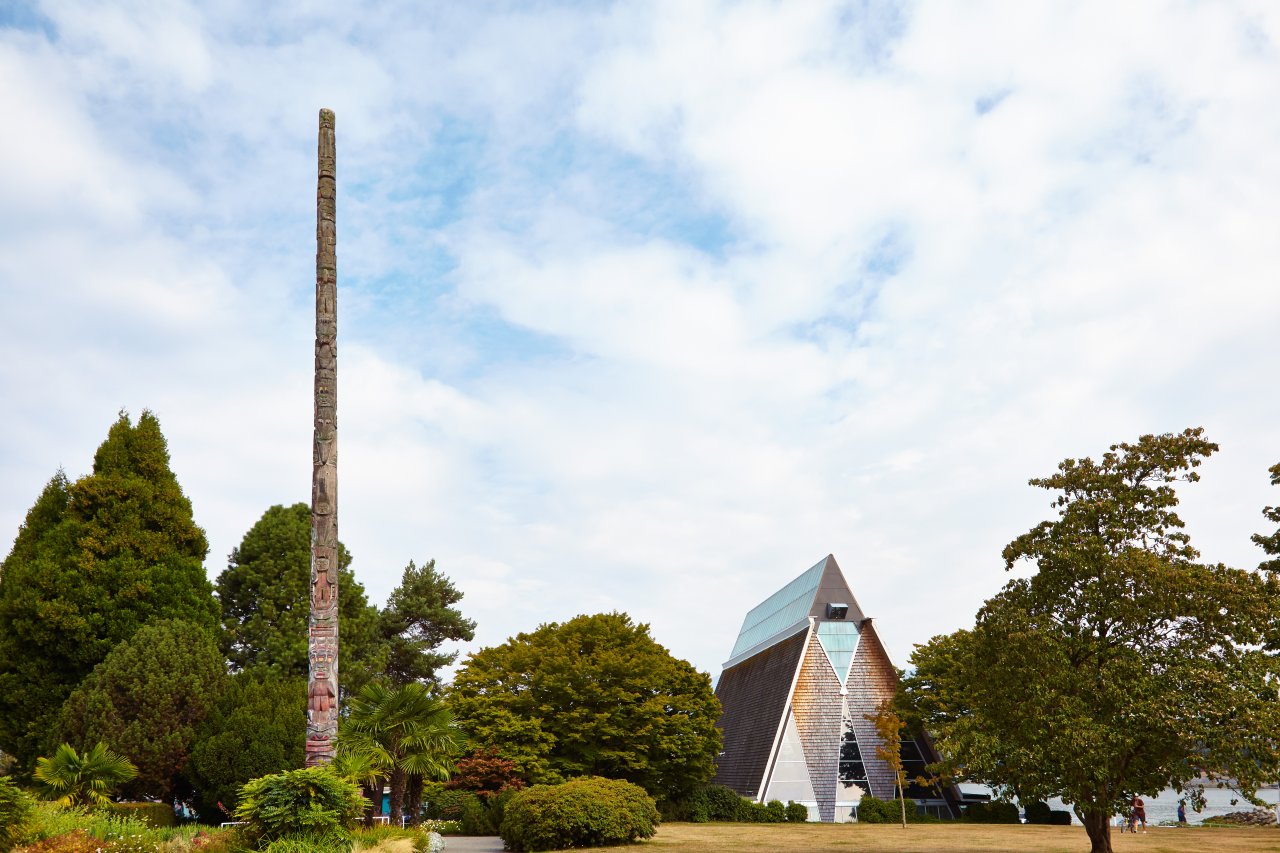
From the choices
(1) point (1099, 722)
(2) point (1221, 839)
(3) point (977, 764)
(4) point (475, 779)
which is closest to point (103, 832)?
(3) point (977, 764)

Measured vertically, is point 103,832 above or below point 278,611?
below

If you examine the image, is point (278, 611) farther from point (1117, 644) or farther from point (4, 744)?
point (1117, 644)

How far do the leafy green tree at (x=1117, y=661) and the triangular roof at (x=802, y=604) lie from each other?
93.4 ft

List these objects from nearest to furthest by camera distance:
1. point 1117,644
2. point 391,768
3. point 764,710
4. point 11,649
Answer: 1. point 1117,644
2. point 391,768
3. point 11,649
4. point 764,710

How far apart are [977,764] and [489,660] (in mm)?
26363

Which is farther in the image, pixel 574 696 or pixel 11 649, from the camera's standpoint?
pixel 574 696

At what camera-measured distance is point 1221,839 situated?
1086 inches

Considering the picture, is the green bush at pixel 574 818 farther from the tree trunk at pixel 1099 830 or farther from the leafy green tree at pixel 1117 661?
the tree trunk at pixel 1099 830

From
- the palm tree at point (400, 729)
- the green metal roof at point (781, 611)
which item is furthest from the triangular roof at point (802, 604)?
the palm tree at point (400, 729)

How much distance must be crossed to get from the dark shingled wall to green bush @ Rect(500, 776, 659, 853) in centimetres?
2062

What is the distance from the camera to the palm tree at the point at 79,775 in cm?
2141

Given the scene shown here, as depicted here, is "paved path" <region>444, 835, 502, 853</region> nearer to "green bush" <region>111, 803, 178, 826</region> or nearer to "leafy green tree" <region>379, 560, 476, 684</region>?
"green bush" <region>111, 803, 178, 826</region>

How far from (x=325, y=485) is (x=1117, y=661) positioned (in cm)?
1588

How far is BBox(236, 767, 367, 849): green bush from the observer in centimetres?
1451
